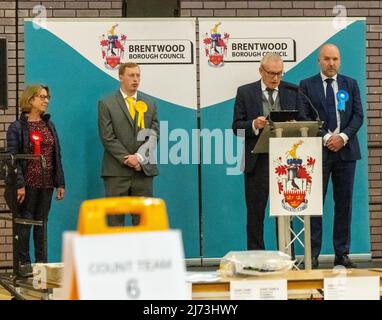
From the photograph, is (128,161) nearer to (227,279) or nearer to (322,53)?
(322,53)

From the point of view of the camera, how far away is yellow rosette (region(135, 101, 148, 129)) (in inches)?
281

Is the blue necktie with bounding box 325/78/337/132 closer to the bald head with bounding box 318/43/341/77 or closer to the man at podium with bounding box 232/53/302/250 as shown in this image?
the bald head with bounding box 318/43/341/77

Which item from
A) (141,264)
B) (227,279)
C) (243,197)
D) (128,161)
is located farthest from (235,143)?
(141,264)

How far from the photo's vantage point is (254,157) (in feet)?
23.0

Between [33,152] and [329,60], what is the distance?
2.44 meters

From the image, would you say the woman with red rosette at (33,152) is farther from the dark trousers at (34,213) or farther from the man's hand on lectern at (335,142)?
the man's hand on lectern at (335,142)

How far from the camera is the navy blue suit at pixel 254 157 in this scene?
6887 mm

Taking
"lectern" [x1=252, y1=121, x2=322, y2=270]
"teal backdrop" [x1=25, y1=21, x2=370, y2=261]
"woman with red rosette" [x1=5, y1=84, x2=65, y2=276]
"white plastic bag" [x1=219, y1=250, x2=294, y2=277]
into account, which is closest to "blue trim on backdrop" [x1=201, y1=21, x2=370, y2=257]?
"teal backdrop" [x1=25, y1=21, x2=370, y2=261]

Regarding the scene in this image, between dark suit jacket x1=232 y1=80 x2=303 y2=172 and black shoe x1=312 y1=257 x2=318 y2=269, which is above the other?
dark suit jacket x1=232 y1=80 x2=303 y2=172

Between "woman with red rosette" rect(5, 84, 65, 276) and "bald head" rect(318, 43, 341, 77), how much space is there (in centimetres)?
219

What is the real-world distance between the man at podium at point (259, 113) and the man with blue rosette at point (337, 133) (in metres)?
0.24

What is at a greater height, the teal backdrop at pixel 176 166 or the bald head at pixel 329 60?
the bald head at pixel 329 60

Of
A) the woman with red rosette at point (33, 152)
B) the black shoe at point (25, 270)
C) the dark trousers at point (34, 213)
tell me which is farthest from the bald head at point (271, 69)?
the black shoe at point (25, 270)

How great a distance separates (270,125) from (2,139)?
2633 millimetres
